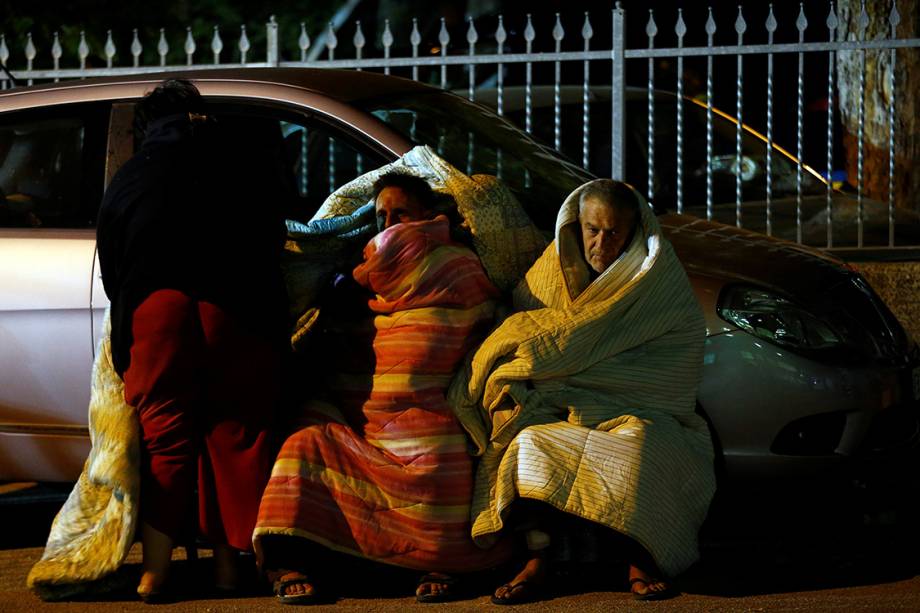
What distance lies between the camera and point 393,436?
4707mm

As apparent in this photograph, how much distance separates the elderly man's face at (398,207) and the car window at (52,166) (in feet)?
4.01

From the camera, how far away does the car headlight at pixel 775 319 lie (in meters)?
5.05

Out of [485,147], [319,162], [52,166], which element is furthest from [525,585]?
[319,162]

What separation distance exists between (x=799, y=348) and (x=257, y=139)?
208 cm

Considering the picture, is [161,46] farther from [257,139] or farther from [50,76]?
[257,139]

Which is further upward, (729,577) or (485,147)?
(485,147)

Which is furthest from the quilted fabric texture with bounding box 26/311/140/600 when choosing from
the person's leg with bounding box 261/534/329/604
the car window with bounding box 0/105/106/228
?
the car window with bounding box 0/105/106/228

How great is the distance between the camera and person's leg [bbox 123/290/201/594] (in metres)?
4.59

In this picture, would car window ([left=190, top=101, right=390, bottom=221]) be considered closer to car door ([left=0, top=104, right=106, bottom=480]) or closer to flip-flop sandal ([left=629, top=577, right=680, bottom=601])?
car door ([left=0, top=104, right=106, bottom=480])

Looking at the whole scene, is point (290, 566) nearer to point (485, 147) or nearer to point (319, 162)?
point (485, 147)

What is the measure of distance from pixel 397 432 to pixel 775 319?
1374 millimetres

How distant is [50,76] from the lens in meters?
8.68

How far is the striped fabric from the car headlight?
0.30 metres

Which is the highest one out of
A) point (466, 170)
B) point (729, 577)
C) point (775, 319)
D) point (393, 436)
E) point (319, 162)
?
point (319, 162)
